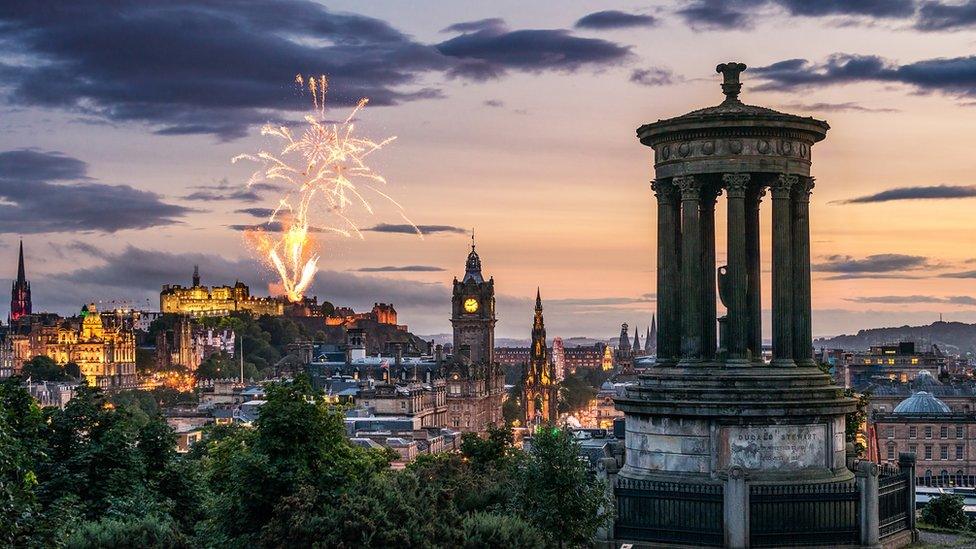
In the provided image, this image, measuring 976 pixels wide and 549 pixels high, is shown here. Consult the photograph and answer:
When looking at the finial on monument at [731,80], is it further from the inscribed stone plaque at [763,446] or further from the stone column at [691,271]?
the inscribed stone plaque at [763,446]

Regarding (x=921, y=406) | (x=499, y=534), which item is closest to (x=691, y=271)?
(x=499, y=534)

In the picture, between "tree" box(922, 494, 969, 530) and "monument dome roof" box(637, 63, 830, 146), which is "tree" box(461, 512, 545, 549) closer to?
"monument dome roof" box(637, 63, 830, 146)

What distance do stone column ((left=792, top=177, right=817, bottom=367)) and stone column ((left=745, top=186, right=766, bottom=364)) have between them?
94cm

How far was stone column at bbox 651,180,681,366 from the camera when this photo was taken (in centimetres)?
4356

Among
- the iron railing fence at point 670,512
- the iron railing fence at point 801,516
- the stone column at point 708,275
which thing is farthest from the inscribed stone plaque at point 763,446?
the stone column at point 708,275

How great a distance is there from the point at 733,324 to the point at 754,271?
2228mm

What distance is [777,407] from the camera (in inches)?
1594

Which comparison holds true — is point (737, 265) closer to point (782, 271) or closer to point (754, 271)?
point (782, 271)

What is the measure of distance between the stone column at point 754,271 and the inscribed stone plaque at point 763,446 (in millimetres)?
2649

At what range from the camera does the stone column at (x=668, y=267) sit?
4356 centimetres

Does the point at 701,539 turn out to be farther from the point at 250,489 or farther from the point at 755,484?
the point at 250,489

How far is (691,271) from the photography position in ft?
140

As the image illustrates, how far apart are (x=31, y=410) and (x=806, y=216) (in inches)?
1028

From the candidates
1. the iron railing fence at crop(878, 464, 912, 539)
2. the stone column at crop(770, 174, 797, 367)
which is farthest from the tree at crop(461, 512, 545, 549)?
the iron railing fence at crop(878, 464, 912, 539)
